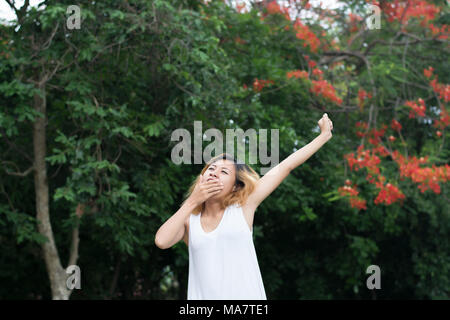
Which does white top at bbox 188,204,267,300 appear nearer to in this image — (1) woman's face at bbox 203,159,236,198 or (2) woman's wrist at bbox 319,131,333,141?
(1) woman's face at bbox 203,159,236,198

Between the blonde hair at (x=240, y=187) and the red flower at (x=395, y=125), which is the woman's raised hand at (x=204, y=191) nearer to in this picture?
the blonde hair at (x=240, y=187)

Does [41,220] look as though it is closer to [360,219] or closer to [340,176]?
[340,176]

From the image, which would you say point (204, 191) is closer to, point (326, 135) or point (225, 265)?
point (225, 265)

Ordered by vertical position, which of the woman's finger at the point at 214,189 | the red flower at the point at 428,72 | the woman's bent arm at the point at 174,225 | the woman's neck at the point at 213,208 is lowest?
the woman's bent arm at the point at 174,225

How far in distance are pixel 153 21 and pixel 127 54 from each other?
823 millimetres

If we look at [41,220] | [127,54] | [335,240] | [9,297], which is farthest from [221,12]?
[9,297]

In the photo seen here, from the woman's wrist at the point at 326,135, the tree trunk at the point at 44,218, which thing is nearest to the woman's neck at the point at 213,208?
the woman's wrist at the point at 326,135

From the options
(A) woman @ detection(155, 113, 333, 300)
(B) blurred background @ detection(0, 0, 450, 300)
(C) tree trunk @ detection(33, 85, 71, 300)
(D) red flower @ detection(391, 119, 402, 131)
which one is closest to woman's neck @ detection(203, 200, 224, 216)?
(A) woman @ detection(155, 113, 333, 300)

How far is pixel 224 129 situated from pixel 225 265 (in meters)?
4.51

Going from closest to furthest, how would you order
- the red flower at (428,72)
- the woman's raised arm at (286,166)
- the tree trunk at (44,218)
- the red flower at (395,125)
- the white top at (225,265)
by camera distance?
the white top at (225,265)
the woman's raised arm at (286,166)
the tree trunk at (44,218)
the red flower at (428,72)
the red flower at (395,125)

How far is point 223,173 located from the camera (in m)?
2.77

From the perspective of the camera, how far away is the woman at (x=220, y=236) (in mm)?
2506

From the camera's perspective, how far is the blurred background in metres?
6.44

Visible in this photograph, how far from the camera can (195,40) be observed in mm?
6453
